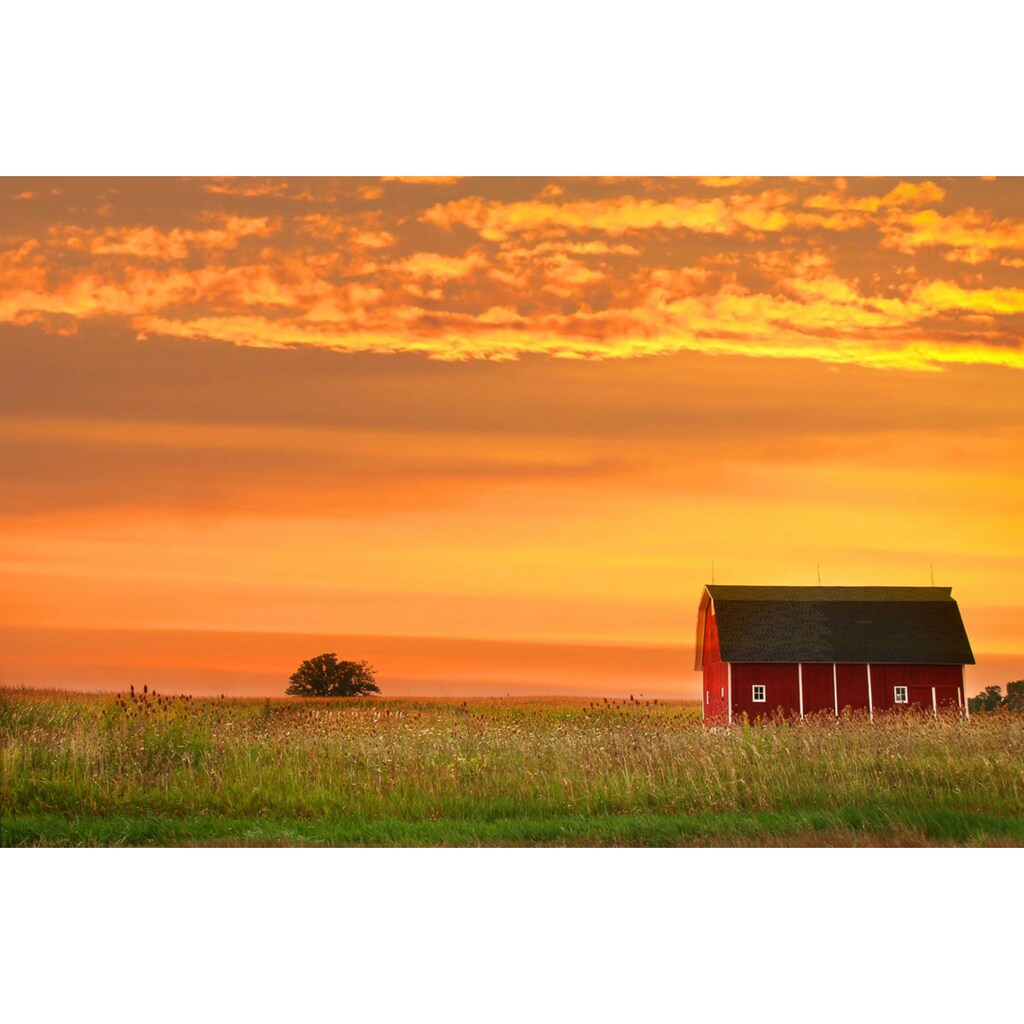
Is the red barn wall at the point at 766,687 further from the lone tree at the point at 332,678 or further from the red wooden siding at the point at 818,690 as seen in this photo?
the lone tree at the point at 332,678

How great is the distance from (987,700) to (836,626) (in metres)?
1.86

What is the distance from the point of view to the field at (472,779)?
1030 centimetres

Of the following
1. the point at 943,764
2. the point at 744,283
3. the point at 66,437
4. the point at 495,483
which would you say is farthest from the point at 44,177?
the point at 943,764

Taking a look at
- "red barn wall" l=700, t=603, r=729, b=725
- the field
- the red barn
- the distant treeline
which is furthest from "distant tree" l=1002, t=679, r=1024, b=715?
"red barn wall" l=700, t=603, r=729, b=725

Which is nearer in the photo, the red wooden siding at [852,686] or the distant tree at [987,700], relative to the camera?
the distant tree at [987,700]

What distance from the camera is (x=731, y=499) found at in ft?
43.1

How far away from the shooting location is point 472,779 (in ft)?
37.4

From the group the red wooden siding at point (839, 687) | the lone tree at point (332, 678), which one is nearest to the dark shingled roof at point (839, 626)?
the red wooden siding at point (839, 687)

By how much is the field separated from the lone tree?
15 centimetres

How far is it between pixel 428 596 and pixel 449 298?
320 cm

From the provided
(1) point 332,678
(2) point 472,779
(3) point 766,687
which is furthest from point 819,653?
(1) point 332,678

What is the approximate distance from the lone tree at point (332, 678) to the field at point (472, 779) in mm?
148

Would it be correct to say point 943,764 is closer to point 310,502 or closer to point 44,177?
point 310,502

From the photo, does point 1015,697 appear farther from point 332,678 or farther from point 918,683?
point 332,678
